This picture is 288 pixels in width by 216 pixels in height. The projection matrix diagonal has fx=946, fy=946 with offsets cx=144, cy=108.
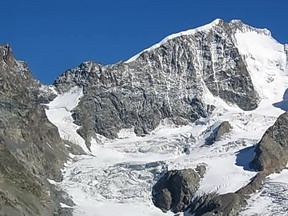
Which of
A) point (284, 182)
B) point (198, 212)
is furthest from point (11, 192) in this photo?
point (284, 182)

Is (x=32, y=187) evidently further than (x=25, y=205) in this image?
Yes

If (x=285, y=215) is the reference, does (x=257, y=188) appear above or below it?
above

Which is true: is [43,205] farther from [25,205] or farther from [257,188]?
[257,188]

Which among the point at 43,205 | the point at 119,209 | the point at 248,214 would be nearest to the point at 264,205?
the point at 248,214

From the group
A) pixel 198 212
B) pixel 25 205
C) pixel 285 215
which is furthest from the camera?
pixel 198 212

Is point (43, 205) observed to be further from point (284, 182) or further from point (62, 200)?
point (284, 182)

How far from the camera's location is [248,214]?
184m

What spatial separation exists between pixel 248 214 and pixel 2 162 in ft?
160

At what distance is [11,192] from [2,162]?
14.7m

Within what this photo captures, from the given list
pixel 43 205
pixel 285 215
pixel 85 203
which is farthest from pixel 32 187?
pixel 285 215

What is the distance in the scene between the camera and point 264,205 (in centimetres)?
18762

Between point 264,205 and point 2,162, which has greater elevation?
point 2,162

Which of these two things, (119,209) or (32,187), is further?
(119,209)

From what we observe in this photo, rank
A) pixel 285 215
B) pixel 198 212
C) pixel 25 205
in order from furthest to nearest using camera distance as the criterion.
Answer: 1. pixel 198 212
2. pixel 285 215
3. pixel 25 205
